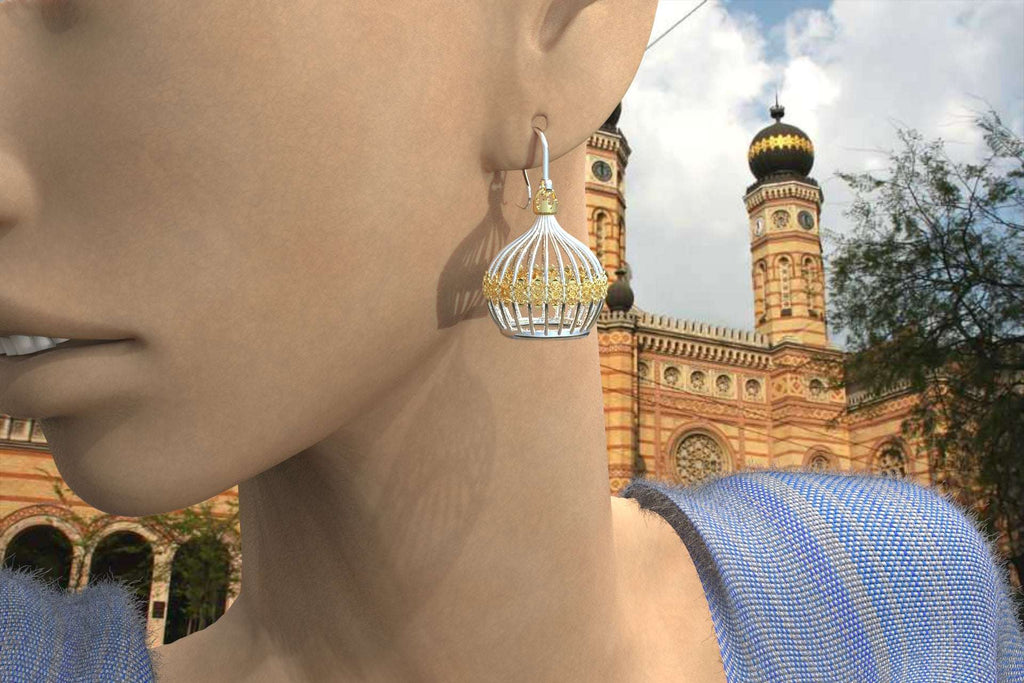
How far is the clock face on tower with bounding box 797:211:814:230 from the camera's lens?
787 inches

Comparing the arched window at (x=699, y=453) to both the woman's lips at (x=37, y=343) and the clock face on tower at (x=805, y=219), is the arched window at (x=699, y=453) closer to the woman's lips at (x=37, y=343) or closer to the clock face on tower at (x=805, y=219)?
the clock face on tower at (x=805, y=219)

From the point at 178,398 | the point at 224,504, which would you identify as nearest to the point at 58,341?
the point at 178,398

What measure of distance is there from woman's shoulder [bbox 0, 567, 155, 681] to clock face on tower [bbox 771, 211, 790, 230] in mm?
20410

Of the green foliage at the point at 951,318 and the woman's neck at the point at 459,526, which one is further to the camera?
the green foliage at the point at 951,318

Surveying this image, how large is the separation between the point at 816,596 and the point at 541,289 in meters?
0.64

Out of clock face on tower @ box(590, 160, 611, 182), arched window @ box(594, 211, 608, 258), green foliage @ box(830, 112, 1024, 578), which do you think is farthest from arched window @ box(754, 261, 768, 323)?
green foliage @ box(830, 112, 1024, 578)

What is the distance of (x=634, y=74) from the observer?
742 millimetres

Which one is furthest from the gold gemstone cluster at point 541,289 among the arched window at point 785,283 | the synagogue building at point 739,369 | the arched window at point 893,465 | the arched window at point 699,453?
the arched window at point 785,283

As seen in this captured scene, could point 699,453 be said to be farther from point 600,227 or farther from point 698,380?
point 600,227

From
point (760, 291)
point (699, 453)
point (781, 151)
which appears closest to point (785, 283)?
point (760, 291)

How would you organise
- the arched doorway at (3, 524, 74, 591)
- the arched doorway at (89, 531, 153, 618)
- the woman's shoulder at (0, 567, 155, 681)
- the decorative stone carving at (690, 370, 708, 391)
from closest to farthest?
the woman's shoulder at (0, 567, 155, 681) → the arched doorway at (3, 524, 74, 591) → the arched doorway at (89, 531, 153, 618) → the decorative stone carving at (690, 370, 708, 391)

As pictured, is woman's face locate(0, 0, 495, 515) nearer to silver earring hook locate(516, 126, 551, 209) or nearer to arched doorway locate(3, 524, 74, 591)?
silver earring hook locate(516, 126, 551, 209)

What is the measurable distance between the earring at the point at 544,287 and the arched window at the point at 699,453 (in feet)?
55.4

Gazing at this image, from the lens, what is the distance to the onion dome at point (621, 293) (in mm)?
17000
